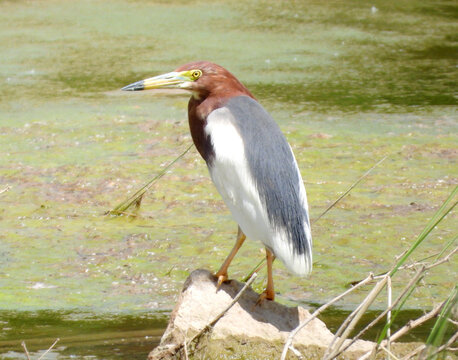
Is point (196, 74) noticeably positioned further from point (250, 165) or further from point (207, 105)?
point (250, 165)

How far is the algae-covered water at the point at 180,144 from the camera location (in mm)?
3393

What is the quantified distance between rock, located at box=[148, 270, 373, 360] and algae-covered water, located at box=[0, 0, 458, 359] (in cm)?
26

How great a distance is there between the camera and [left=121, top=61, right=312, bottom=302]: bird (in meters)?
2.63

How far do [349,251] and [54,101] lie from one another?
10.1 ft

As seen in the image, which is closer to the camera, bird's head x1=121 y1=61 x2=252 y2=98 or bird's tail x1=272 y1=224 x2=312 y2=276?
bird's tail x1=272 y1=224 x2=312 y2=276

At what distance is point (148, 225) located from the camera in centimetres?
403

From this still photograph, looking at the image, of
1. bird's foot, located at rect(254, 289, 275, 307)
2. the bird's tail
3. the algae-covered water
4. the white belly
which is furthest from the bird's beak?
the algae-covered water

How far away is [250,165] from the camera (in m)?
2.68

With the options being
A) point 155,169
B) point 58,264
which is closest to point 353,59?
point 155,169

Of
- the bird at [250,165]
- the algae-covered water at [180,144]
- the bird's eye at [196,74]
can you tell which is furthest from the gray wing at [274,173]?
the algae-covered water at [180,144]

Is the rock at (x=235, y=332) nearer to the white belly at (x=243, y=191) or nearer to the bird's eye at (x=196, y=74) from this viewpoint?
the white belly at (x=243, y=191)

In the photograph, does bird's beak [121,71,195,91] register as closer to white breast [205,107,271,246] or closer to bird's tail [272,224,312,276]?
white breast [205,107,271,246]

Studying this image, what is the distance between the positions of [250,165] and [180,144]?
8.03 feet

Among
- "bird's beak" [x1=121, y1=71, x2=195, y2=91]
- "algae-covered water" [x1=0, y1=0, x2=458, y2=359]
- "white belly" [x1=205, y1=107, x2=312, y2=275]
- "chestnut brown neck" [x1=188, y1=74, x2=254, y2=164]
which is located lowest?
"algae-covered water" [x1=0, y1=0, x2=458, y2=359]
